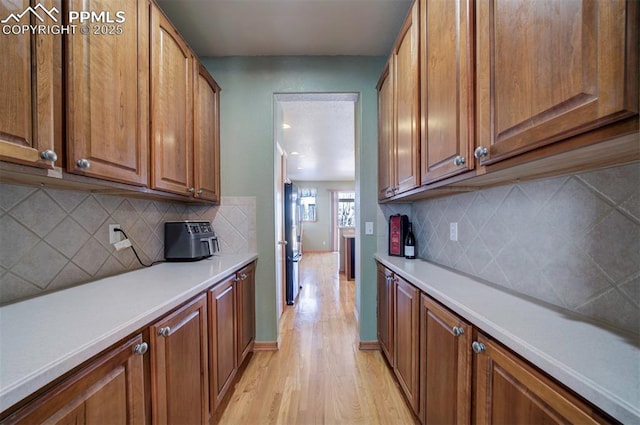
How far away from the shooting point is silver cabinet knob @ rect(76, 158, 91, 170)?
91cm

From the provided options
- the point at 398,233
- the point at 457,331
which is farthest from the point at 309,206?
the point at 457,331

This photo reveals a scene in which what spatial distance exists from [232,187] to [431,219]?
1696 millimetres

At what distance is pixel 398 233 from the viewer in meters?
2.10

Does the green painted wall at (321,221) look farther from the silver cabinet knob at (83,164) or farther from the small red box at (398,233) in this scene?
the silver cabinet knob at (83,164)

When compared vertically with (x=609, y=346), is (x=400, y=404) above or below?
below

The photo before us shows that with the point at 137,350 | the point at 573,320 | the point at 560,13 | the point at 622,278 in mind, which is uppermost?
the point at 560,13

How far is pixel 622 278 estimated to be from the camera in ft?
2.44

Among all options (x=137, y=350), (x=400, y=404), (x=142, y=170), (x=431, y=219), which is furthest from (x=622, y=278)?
(x=142, y=170)

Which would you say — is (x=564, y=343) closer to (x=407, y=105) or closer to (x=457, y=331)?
(x=457, y=331)

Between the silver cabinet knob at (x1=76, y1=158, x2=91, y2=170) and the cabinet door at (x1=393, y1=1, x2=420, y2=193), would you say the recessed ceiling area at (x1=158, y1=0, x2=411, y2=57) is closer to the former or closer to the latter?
the cabinet door at (x1=393, y1=1, x2=420, y2=193)

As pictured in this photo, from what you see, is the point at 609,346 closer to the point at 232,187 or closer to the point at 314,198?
the point at 232,187

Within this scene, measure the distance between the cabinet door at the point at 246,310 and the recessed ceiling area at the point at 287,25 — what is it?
6.08ft

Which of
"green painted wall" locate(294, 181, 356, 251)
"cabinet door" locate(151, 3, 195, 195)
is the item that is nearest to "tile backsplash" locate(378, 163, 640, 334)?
"cabinet door" locate(151, 3, 195, 195)

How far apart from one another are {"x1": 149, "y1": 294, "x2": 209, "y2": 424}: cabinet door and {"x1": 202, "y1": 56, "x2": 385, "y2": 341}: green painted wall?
38.4 inches
